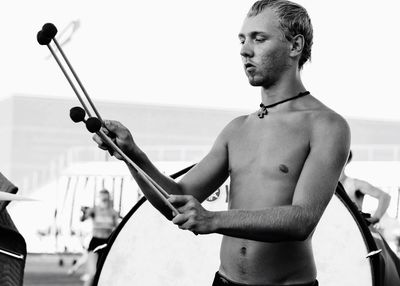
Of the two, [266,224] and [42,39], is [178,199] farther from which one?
[42,39]

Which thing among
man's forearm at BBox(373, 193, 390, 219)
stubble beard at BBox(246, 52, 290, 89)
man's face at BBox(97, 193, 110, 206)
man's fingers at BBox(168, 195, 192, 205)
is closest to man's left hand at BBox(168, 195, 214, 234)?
man's fingers at BBox(168, 195, 192, 205)

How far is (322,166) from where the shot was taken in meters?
2.42

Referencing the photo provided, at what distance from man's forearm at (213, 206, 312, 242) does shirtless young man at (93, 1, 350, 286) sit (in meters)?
0.07

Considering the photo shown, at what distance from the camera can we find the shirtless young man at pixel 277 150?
8.05 feet

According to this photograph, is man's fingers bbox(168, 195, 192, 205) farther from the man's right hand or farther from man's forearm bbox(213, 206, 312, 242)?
the man's right hand

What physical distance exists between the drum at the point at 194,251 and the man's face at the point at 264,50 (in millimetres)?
1283

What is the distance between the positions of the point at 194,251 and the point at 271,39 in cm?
151

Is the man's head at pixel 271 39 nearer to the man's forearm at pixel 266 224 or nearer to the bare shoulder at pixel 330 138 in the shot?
the bare shoulder at pixel 330 138

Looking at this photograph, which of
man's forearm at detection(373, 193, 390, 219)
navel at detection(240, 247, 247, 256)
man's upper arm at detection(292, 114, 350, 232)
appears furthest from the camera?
man's forearm at detection(373, 193, 390, 219)

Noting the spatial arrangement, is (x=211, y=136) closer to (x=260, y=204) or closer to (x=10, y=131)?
(x=10, y=131)

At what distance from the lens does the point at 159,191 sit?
2.26m

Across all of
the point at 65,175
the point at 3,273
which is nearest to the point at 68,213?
the point at 65,175

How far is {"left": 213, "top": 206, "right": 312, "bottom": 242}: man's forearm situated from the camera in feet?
7.39

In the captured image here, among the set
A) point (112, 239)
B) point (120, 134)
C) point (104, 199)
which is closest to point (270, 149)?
point (120, 134)
